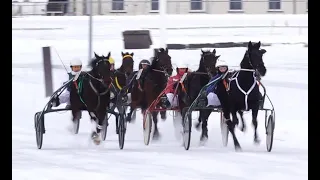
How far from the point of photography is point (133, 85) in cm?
1303

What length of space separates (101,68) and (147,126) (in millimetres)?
1357

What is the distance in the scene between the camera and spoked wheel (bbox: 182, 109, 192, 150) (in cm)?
1222

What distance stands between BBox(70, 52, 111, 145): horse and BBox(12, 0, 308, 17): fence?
19.5 metres

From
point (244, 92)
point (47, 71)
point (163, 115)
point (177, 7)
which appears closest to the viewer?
point (244, 92)

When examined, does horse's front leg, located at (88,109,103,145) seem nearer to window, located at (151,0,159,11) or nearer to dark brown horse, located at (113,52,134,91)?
dark brown horse, located at (113,52,134,91)

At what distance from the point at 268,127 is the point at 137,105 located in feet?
6.36

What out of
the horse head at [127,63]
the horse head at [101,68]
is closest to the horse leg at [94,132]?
the horse head at [101,68]

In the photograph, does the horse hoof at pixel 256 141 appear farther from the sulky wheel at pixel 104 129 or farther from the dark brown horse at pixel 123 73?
the dark brown horse at pixel 123 73

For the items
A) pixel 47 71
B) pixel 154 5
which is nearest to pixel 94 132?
pixel 47 71

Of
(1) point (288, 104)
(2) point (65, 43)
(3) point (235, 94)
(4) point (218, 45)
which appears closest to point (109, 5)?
(2) point (65, 43)

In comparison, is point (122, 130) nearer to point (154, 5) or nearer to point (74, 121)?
point (74, 121)

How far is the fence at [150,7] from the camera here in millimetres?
32156

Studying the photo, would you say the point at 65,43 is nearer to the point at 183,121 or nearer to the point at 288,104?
the point at 288,104

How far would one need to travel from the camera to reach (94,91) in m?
12.0
